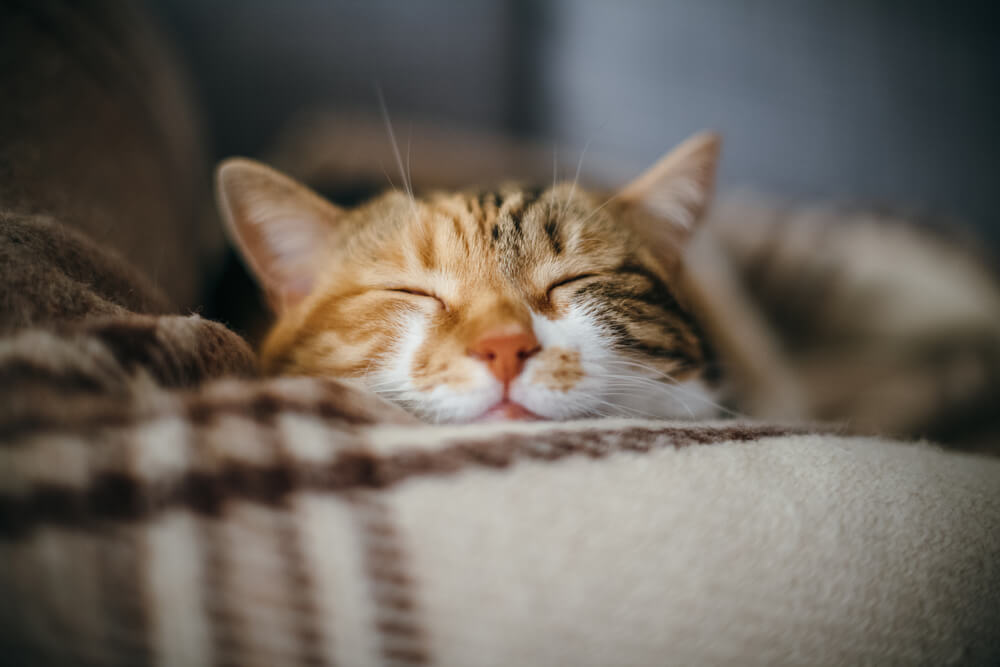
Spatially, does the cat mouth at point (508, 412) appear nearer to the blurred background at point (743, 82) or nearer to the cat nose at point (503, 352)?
the cat nose at point (503, 352)

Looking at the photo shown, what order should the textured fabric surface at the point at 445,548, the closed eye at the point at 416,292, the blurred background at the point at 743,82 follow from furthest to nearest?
the blurred background at the point at 743,82 → the closed eye at the point at 416,292 → the textured fabric surface at the point at 445,548

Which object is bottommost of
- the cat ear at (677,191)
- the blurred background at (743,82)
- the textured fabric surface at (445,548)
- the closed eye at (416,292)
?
the textured fabric surface at (445,548)

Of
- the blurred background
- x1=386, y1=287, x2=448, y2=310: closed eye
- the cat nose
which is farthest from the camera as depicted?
the blurred background

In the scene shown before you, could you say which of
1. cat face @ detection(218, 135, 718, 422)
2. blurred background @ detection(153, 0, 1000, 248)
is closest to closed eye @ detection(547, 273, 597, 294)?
cat face @ detection(218, 135, 718, 422)

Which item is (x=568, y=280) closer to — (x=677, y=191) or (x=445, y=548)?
(x=677, y=191)

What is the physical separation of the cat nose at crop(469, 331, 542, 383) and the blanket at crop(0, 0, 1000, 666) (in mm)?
118

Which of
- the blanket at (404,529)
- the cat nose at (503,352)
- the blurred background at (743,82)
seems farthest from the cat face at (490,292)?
the blurred background at (743,82)

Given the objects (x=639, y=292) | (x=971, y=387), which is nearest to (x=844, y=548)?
(x=639, y=292)

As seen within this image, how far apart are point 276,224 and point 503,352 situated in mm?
441

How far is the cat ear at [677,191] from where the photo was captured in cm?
81

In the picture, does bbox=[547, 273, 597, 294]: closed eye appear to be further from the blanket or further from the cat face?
the blanket

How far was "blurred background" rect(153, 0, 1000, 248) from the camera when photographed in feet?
5.90

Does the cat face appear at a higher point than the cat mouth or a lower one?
higher

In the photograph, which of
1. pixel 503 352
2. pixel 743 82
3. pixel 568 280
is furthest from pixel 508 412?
pixel 743 82
